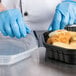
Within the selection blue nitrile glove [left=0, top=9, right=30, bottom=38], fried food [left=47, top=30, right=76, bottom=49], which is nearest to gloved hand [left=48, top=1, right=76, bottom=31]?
blue nitrile glove [left=0, top=9, right=30, bottom=38]

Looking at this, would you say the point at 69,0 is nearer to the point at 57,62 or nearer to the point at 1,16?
the point at 1,16

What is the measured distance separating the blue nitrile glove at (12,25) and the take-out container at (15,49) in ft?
0.09

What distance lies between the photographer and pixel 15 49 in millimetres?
821

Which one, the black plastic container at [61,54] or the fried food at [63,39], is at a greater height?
the fried food at [63,39]

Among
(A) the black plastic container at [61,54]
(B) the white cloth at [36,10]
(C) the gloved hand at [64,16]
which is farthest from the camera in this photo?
(B) the white cloth at [36,10]

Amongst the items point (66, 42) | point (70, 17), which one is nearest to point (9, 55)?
point (66, 42)

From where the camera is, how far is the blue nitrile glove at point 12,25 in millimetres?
938

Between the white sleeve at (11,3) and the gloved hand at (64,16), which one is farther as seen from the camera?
the white sleeve at (11,3)

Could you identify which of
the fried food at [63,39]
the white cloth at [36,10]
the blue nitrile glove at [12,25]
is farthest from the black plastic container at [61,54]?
the white cloth at [36,10]

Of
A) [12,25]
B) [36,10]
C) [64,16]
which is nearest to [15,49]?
[12,25]

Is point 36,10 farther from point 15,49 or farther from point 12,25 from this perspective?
point 15,49

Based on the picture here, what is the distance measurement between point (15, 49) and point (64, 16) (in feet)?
1.35

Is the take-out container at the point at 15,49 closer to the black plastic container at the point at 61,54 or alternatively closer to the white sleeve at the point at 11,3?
the black plastic container at the point at 61,54

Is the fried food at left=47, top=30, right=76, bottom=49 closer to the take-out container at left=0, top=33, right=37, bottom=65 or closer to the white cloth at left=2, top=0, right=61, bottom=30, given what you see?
the take-out container at left=0, top=33, right=37, bottom=65
